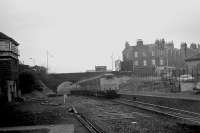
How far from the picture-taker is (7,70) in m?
42.4

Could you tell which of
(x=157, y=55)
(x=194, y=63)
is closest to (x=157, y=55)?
(x=157, y=55)

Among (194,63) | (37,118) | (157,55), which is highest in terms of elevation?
(157,55)

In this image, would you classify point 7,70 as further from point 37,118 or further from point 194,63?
point 194,63

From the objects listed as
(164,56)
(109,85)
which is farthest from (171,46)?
(109,85)

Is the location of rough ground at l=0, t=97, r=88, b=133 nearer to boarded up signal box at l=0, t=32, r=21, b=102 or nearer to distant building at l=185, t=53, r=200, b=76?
boarded up signal box at l=0, t=32, r=21, b=102

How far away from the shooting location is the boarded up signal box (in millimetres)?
40906

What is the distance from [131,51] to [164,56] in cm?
1089

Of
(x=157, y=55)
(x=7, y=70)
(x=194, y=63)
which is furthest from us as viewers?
(x=157, y=55)

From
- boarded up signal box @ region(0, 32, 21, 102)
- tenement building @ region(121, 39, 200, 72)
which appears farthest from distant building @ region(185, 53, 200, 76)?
tenement building @ region(121, 39, 200, 72)

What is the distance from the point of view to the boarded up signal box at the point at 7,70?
4091 centimetres

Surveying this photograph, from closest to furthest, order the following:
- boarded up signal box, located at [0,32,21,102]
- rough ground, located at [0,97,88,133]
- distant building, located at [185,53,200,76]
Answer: rough ground, located at [0,97,88,133]
boarded up signal box, located at [0,32,21,102]
distant building, located at [185,53,200,76]

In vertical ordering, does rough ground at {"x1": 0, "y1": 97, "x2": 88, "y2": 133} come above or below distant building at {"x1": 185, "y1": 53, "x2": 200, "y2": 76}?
below

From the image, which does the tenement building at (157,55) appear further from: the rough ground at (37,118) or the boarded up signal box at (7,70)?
the rough ground at (37,118)

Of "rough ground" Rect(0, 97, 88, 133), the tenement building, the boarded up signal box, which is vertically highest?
the tenement building
